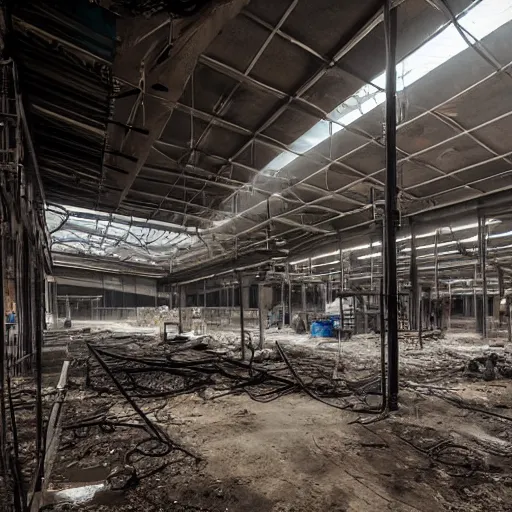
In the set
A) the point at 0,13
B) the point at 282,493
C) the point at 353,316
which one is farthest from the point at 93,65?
the point at 353,316

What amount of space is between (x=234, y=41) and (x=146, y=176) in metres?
3.60

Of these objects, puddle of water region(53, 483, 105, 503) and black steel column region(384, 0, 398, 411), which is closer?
puddle of water region(53, 483, 105, 503)

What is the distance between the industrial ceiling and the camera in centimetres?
292

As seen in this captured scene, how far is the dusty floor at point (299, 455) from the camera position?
214cm

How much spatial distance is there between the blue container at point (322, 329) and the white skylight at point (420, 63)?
7.26 m

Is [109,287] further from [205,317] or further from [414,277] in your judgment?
[414,277]

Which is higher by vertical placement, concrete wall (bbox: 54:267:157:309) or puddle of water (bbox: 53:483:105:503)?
concrete wall (bbox: 54:267:157:309)

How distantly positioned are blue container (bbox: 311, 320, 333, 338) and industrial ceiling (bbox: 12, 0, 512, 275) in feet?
15.8

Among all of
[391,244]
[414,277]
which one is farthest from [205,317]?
[391,244]

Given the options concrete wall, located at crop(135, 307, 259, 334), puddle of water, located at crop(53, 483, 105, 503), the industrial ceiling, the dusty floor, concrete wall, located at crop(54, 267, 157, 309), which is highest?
the industrial ceiling

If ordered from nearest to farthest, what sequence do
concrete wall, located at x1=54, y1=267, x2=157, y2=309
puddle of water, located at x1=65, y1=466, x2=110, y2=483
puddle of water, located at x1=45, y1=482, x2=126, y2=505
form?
1. puddle of water, located at x1=45, y1=482, x2=126, y2=505
2. puddle of water, located at x1=65, y1=466, x2=110, y2=483
3. concrete wall, located at x1=54, y1=267, x2=157, y2=309

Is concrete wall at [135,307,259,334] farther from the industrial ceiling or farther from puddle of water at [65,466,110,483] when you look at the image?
puddle of water at [65,466,110,483]

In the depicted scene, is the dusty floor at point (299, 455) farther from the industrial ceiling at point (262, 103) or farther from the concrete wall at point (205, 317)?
the concrete wall at point (205, 317)

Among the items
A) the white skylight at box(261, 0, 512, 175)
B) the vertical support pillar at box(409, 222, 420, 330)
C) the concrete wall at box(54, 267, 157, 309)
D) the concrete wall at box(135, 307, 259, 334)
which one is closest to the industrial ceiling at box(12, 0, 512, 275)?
the white skylight at box(261, 0, 512, 175)
